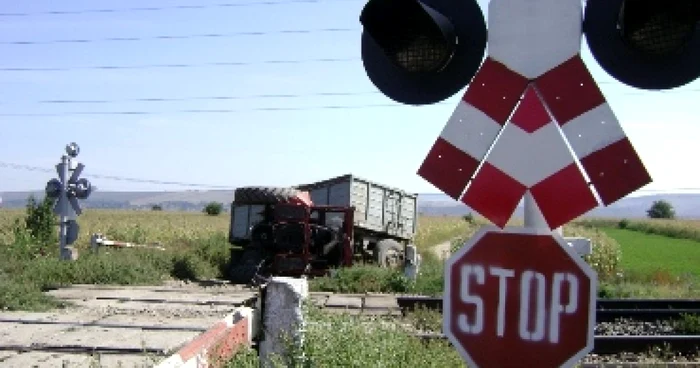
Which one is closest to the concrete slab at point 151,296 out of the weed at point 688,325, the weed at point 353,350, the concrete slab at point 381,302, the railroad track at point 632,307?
the concrete slab at point 381,302

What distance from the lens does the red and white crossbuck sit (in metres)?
3.03

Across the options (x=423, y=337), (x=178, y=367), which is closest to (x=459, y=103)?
(x=178, y=367)

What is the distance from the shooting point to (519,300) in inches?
118

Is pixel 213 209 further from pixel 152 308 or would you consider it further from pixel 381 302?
pixel 152 308

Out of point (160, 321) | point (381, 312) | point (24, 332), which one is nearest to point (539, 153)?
point (24, 332)

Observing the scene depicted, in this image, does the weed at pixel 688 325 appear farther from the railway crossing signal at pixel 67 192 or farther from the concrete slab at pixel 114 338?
the railway crossing signal at pixel 67 192

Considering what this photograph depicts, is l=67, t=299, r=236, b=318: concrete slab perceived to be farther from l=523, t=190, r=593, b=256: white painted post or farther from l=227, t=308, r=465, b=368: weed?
l=523, t=190, r=593, b=256: white painted post

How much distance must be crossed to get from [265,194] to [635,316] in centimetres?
884

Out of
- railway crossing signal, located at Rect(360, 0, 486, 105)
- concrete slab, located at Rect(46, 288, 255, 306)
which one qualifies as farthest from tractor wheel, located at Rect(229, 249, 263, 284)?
railway crossing signal, located at Rect(360, 0, 486, 105)

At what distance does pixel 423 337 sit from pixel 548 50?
5.51 metres

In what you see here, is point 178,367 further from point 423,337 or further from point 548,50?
point 423,337

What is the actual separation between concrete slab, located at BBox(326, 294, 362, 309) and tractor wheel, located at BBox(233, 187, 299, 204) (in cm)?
408

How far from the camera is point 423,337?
8.26 m

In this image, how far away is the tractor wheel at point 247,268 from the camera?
16844 millimetres
